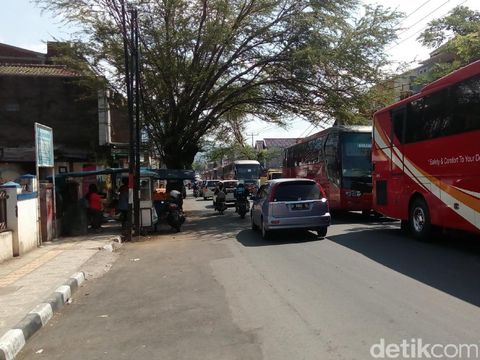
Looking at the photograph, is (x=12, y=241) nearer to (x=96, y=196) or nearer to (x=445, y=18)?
(x=96, y=196)

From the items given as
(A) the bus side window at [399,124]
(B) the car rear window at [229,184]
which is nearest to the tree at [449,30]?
(A) the bus side window at [399,124]

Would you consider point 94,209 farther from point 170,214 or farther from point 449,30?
point 449,30

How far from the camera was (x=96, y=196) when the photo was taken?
61.7 feet

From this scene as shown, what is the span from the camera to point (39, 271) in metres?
10.2

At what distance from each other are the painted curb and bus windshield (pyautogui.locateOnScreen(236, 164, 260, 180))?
34.9 meters

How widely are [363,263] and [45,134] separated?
10.2 meters

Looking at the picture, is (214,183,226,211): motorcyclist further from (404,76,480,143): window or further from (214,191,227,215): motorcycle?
(404,76,480,143): window

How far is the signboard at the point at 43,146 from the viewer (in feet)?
46.6

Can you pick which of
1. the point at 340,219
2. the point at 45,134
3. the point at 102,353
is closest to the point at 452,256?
the point at 102,353

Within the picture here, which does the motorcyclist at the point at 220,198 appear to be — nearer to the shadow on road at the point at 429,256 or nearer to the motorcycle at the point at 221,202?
the motorcycle at the point at 221,202

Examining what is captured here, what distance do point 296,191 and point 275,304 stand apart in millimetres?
7304

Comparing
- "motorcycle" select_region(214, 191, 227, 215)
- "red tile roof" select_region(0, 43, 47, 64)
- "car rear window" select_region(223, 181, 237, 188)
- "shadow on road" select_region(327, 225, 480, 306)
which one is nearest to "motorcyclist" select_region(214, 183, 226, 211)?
"motorcycle" select_region(214, 191, 227, 215)

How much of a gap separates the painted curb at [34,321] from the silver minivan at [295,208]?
613cm

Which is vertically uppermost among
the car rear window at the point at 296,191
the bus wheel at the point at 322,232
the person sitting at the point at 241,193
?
the car rear window at the point at 296,191
